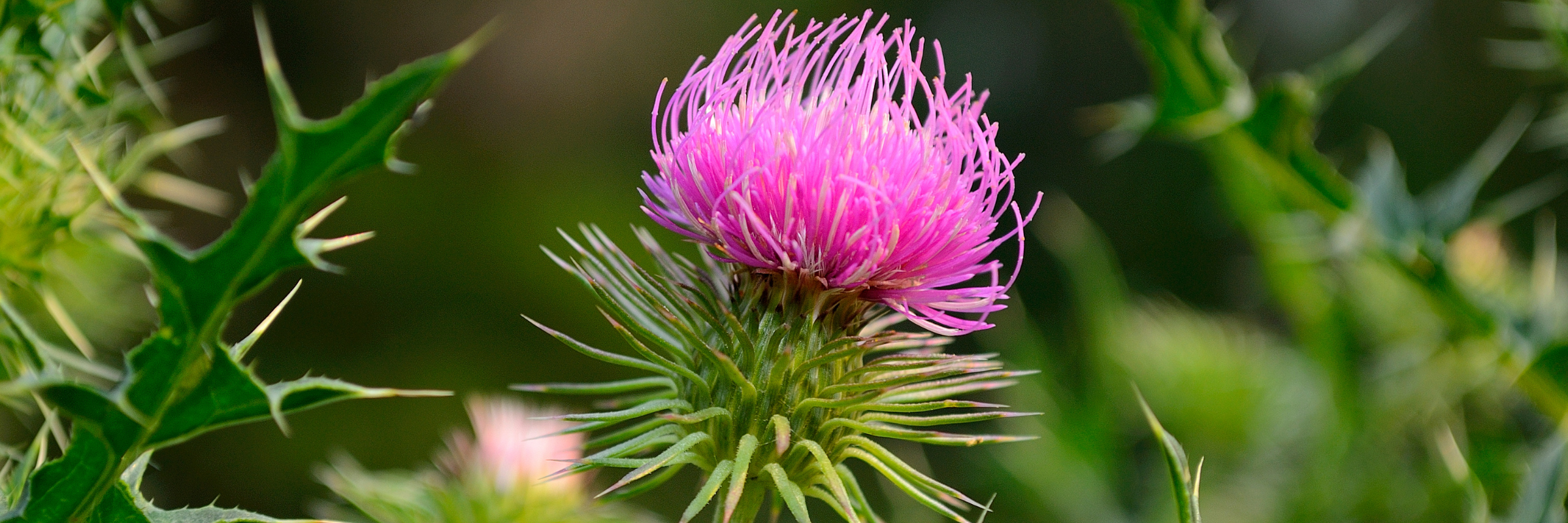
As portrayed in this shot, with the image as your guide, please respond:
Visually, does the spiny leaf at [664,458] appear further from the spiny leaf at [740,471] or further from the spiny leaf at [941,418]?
the spiny leaf at [941,418]

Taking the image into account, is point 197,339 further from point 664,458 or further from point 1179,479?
point 1179,479

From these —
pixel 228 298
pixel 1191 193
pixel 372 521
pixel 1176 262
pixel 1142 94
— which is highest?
pixel 1142 94

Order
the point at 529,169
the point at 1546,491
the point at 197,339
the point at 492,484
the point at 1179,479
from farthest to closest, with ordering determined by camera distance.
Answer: the point at 529,169
the point at 492,484
the point at 1546,491
the point at 1179,479
the point at 197,339

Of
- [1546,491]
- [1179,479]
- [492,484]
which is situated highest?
[492,484]

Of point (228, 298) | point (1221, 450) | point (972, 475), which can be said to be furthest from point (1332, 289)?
point (228, 298)

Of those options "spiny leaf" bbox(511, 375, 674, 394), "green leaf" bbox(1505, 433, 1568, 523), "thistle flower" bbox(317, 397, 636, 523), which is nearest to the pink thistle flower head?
"spiny leaf" bbox(511, 375, 674, 394)

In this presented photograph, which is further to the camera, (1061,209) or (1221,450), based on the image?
(1061,209)

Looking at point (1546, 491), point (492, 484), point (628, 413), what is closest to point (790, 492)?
point (628, 413)

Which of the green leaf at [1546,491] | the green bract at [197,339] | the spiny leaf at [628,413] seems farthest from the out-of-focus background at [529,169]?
the green bract at [197,339]

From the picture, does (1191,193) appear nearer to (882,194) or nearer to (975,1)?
(975,1)
